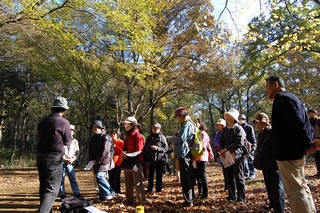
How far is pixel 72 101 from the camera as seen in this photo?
30.3 metres

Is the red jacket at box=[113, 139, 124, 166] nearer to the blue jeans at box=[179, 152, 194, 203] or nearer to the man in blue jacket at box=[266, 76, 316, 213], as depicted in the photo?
the blue jeans at box=[179, 152, 194, 203]

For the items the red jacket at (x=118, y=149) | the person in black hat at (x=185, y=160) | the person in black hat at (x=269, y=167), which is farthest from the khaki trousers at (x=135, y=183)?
the person in black hat at (x=269, y=167)

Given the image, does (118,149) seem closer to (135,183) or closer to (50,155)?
(135,183)

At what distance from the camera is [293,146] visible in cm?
351

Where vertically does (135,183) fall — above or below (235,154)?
below

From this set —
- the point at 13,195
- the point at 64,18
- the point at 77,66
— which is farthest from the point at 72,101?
the point at 13,195

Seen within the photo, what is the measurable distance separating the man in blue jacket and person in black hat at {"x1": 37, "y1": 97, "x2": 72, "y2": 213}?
3.45m

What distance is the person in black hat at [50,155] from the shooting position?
456 cm

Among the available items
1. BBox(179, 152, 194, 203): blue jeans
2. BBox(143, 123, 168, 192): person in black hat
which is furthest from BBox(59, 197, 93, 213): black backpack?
BBox(143, 123, 168, 192): person in black hat

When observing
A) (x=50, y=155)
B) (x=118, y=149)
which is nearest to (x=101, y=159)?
(x=118, y=149)

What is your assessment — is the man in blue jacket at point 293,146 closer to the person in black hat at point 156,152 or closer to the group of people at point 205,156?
the group of people at point 205,156

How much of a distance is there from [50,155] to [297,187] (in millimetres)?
3780

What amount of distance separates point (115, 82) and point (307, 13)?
18.3 m

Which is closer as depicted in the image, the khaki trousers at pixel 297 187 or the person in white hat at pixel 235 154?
the khaki trousers at pixel 297 187
